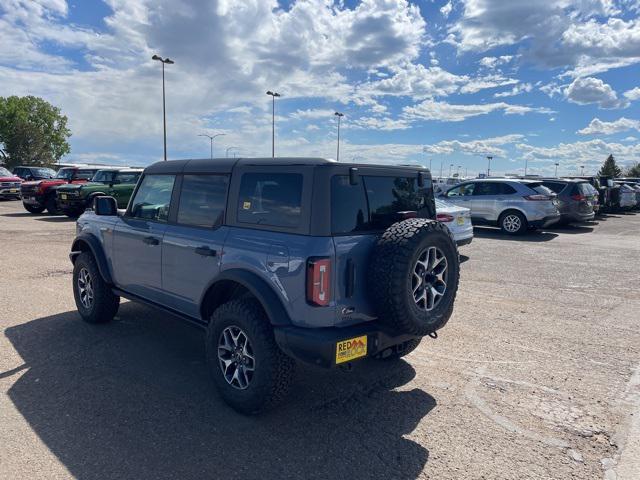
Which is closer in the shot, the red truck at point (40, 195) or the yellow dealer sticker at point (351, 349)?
the yellow dealer sticker at point (351, 349)

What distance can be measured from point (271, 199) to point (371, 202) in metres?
0.74

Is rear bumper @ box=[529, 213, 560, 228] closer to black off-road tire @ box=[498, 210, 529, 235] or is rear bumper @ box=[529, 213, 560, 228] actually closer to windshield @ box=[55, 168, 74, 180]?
black off-road tire @ box=[498, 210, 529, 235]

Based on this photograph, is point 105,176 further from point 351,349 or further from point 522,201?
point 351,349

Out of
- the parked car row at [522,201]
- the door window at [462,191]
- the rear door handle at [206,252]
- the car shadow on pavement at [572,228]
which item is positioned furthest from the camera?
the car shadow on pavement at [572,228]

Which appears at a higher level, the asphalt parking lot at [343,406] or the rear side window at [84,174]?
the rear side window at [84,174]

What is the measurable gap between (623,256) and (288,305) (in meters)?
10.00

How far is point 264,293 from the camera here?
3.25 meters

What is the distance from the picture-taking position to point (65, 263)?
344 inches

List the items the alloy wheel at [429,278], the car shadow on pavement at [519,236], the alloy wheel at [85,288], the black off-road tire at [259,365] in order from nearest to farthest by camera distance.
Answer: the black off-road tire at [259,365], the alloy wheel at [429,278], the alloy wheel at [85,288], the car shadow on pavement at [519,236]

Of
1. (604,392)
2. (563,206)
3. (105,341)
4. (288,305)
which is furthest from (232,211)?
(563,206)

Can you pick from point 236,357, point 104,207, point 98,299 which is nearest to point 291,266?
point 236,357

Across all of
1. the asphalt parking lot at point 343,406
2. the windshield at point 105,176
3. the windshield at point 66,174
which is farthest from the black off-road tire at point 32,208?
the asphalt parking lot at point 343,406

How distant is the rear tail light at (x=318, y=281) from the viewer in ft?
9.99

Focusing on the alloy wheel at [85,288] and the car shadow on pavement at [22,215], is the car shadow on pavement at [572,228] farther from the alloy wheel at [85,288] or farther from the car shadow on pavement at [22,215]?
the car shadow on pavement at [22,215]
